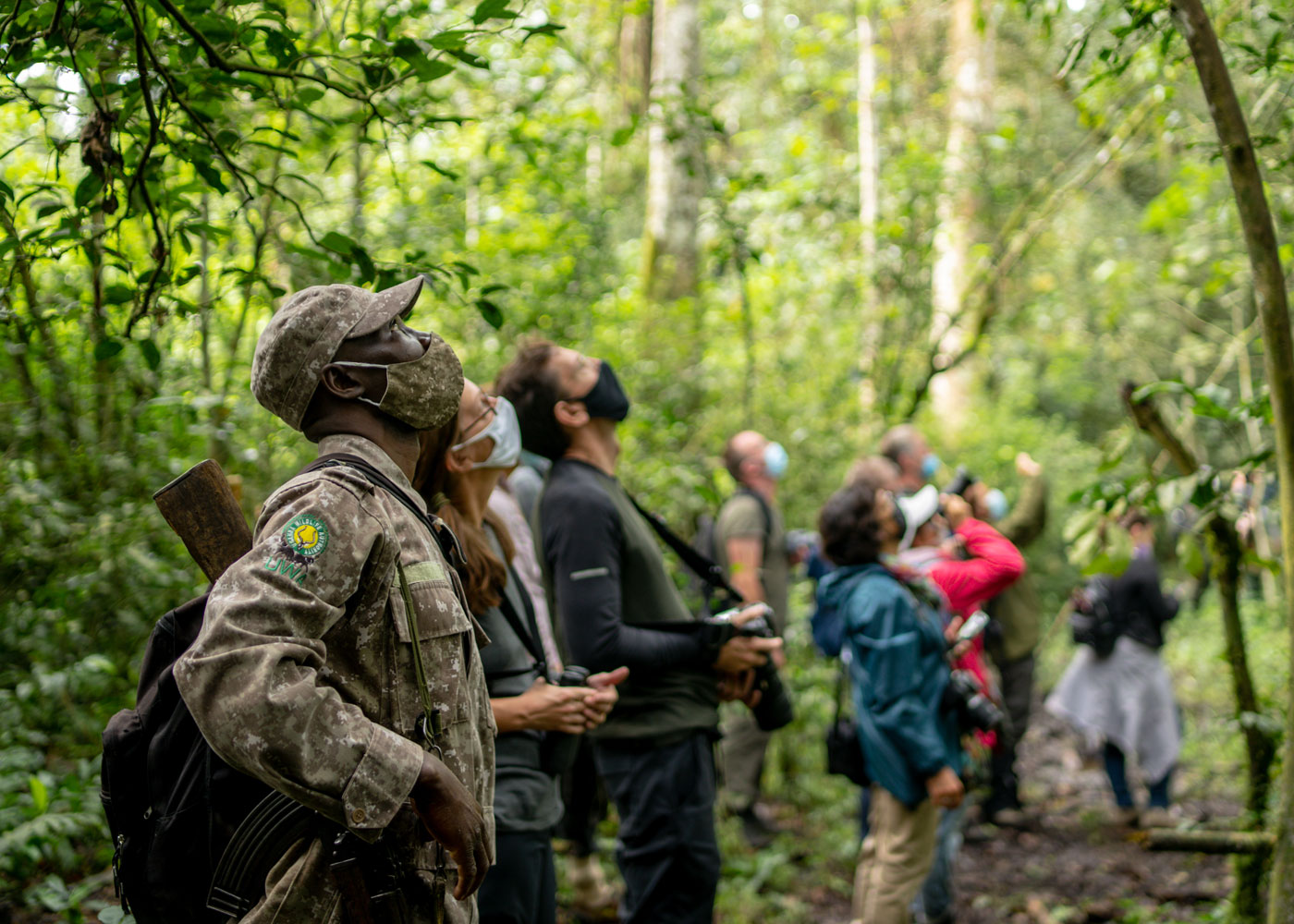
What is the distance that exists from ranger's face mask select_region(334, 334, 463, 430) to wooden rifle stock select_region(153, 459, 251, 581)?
366 mm

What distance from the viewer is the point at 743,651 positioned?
314cm

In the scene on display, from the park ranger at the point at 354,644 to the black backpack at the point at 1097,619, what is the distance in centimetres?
537

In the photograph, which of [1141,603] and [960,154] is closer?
[1141,603]

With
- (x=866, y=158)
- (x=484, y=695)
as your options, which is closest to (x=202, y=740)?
(x=484, y=695)

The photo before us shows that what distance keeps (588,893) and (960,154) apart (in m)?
7.23

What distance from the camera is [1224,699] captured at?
9547mm

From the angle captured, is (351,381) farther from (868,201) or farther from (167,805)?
(868,201)

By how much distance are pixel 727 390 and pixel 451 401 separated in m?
5.46

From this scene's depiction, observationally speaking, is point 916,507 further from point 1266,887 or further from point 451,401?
point 451,401

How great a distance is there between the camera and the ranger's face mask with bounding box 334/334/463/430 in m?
1.78

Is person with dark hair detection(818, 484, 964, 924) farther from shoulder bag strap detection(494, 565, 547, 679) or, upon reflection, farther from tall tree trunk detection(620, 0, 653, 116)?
tall tree trunk detection(620, 0, 653, 116)

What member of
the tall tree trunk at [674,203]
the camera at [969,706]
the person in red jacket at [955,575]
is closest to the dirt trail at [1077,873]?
the person in red jacket at [955,575]

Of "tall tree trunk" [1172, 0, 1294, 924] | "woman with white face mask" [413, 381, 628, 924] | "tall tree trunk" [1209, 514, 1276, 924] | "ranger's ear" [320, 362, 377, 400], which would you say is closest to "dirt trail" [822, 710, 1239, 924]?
"tall tree trunk" [1209, 514, 1276, 924]

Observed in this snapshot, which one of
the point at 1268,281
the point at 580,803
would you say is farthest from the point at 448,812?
the point at 580,803
